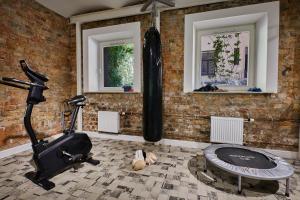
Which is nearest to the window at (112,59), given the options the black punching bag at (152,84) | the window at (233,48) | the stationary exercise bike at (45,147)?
the black punching bag at (152,84)

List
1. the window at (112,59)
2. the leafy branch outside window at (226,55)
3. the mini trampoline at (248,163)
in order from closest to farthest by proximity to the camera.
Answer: the mini trampoline at (248,163) → the leafy branch outside window at (226,55) → the window at (112,59)

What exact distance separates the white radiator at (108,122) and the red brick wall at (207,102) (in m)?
0.14

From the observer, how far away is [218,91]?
303 cm

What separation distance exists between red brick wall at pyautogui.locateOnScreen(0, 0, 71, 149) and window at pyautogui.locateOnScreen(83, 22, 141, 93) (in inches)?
20.8

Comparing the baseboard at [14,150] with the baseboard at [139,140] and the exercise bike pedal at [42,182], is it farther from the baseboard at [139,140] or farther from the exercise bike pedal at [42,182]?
the exercise bike pedal at [42,182]

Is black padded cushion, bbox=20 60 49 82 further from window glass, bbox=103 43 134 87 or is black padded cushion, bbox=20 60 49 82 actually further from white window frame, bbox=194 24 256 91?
white window frame, bbox=194 24 256 91

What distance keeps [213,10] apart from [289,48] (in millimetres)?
1366

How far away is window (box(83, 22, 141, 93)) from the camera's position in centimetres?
349

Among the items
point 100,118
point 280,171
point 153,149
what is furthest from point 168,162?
point 100,118

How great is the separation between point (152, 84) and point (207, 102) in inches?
44.4

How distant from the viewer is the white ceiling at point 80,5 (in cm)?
322

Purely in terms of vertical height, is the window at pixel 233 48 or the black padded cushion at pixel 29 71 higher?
the window at pixel 233 48

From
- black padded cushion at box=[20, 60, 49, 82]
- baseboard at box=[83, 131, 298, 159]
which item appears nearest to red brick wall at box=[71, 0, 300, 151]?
baseboard at box=[83, 131, 298, 159]

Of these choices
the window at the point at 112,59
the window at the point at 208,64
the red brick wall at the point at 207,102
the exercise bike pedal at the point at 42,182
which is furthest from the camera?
the window at the point at 112,59
